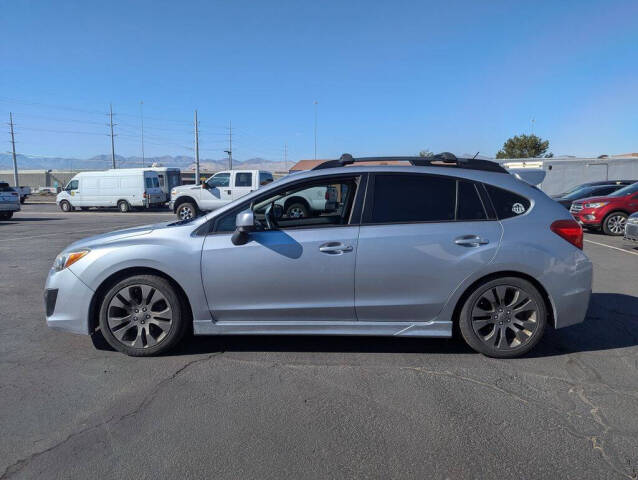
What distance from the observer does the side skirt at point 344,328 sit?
13.3 ft

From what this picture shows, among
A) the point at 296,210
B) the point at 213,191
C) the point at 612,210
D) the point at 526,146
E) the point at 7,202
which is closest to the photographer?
the point at 296,210

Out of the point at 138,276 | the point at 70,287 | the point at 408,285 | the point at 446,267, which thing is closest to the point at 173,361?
the point at 138,276

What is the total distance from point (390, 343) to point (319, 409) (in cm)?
144

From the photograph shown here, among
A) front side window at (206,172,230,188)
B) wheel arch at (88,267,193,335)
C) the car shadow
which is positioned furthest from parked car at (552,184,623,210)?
wheel arch at (88,267,193,335)

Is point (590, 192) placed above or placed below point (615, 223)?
above

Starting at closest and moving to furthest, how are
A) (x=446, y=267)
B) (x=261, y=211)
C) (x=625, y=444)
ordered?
(x=625, y=444), (x=446, y=267), (x=261, y=211)

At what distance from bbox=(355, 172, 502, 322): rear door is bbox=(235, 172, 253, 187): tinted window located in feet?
51.1

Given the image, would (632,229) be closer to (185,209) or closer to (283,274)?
(283,274)

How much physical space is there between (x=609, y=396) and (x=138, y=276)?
12.7 ft

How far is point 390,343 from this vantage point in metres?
4.48

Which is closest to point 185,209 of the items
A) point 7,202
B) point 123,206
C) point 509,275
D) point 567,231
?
point 7,202

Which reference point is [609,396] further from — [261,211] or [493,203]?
[261,211]

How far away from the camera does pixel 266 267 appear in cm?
397

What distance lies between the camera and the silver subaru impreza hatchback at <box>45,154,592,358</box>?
156 inches
